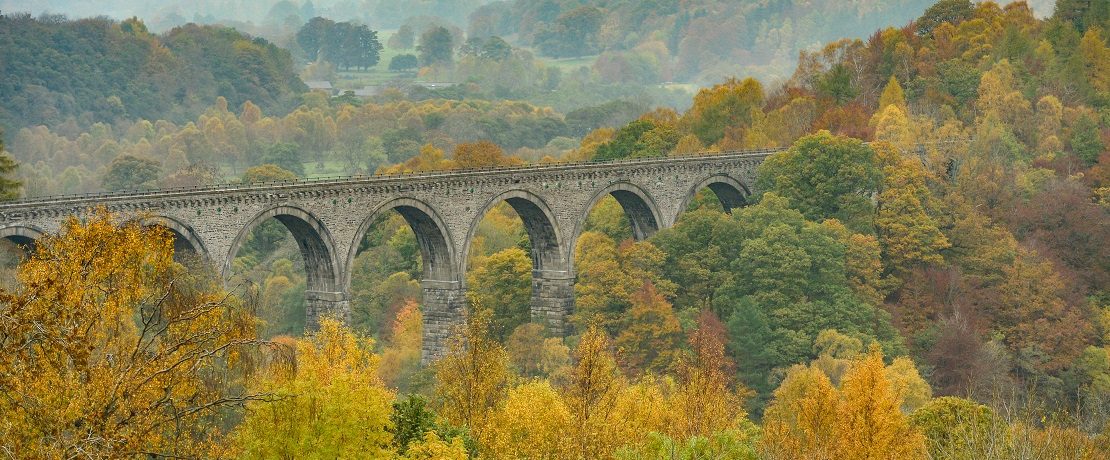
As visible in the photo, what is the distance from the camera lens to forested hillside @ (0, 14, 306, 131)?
152250 millimetres

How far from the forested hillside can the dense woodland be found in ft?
41.7

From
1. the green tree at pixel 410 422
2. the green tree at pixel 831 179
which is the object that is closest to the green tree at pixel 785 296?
the green tree at pixel 831 179

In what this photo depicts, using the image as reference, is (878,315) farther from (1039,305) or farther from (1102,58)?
(1102,58)

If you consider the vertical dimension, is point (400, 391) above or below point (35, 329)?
below

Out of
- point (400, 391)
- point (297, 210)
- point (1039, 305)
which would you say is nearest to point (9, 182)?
point (297, 210)

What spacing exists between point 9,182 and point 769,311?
110 ft

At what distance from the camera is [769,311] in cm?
6694

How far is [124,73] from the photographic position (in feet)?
549

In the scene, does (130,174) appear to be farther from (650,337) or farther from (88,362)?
(88,362)

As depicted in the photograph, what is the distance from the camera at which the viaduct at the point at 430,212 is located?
52.7m

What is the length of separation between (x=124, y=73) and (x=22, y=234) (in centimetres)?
12493

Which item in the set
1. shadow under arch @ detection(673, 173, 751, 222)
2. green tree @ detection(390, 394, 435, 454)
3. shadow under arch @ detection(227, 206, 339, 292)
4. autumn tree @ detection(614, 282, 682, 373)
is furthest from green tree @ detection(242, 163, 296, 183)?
green tree @ detection(390, 394, 435, 454)

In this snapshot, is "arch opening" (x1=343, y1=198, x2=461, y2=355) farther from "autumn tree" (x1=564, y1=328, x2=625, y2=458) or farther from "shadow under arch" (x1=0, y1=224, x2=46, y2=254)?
"autumn tree" (x1=564, y1=328, x2=625, y2=458)

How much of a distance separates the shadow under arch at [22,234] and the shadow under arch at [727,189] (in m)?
39.7
